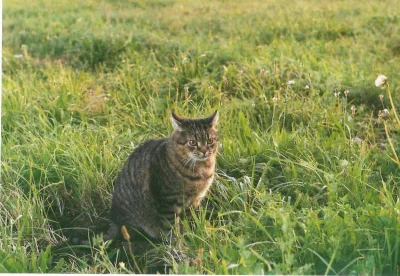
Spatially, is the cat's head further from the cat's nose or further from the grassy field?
the grassy field

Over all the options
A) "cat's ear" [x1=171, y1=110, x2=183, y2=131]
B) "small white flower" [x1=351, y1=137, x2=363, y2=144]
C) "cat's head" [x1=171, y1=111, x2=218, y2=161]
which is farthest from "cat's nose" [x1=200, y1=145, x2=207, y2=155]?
"small white flower" [x1=351, y1=137, x2=363, y2=144]

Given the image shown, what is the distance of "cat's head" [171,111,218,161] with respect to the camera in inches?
108

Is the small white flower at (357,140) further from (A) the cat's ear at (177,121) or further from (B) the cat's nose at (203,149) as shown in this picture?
(A) the cat's ear at (177,121)

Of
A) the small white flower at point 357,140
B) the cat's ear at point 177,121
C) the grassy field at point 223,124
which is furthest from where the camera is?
the small white flower at point 357,140

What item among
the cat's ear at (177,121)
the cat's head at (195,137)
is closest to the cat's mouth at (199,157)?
the cat's head at (195,137)

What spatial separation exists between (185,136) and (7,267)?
3.16ft

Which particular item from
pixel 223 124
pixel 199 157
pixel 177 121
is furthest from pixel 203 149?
pixel 223 124

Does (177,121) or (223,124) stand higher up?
(177,121)

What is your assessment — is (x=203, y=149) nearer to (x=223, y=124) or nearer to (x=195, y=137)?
(x=195, y=137)

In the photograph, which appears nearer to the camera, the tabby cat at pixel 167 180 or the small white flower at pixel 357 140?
the tabby cat at pixel 167 180

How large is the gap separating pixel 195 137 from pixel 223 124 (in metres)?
0.42

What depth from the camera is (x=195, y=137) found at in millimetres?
2746

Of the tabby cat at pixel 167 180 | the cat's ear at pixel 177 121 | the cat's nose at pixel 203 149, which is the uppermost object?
the cat's ear at pixel 177 121

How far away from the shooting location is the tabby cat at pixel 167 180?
2.77 metres
